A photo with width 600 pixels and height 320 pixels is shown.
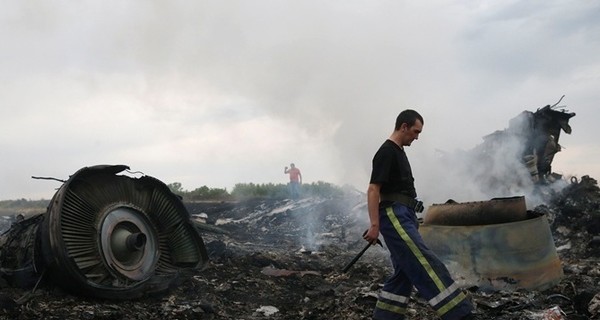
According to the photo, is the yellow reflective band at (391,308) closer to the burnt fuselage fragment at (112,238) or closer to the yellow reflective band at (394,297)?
the yellow reflective band at (394,297)

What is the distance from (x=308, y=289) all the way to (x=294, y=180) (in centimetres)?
1156

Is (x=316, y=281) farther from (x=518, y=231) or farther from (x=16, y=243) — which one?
(x=16, y=243)

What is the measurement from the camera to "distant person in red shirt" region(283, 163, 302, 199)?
17.8 metres

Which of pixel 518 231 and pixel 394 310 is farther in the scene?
pixel 518 231

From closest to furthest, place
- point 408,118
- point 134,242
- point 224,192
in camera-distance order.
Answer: point 408,118
point 134,242
point 224,192

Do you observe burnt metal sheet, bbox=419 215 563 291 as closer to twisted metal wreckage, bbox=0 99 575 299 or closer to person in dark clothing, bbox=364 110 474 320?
twisted metal wreckage, bbox=0 99 575 299

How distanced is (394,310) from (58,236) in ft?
10.5

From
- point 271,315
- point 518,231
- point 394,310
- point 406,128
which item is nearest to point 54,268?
point 271,315

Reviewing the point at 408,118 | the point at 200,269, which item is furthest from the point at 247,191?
the point at 408,118

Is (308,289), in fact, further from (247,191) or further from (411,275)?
(247,191)

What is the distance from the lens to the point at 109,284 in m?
5.24

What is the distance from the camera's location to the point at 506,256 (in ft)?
17.8

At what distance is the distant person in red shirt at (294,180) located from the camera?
17.8 meters

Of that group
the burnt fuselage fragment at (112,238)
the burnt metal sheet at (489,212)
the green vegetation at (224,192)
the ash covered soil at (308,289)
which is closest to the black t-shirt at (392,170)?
the ash covered soil at (308,289)
